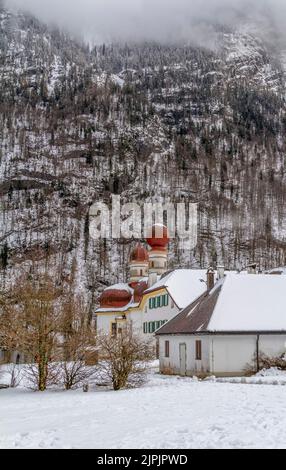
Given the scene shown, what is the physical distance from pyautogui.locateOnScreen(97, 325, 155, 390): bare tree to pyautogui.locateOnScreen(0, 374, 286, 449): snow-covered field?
211 centimetres

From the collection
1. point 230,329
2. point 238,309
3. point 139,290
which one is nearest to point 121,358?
point 230,329

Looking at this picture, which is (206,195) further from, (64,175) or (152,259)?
(152,259)

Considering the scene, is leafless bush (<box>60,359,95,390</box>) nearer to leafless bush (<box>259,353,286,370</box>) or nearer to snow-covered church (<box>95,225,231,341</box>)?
leafless bush (<box>259,353,286,370</box>)

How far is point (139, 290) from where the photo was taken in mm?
67312

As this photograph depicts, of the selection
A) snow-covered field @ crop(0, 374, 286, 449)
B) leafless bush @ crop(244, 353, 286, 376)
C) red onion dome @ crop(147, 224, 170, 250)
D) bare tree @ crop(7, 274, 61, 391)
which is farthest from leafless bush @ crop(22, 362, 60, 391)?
red onion dome @ crop(147, 224, 170, 250)

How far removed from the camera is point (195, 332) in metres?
32.0

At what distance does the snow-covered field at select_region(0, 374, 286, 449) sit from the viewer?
38.7 feet

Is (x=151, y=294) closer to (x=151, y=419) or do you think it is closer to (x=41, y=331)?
(x=41, y=331)

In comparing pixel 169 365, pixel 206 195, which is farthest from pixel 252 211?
pixel 169 365

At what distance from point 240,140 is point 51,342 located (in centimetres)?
17590

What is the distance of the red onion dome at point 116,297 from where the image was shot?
6844 centimetres

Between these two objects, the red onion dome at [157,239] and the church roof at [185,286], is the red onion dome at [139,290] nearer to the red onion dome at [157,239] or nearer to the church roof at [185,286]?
the red onion dome at [157,239]

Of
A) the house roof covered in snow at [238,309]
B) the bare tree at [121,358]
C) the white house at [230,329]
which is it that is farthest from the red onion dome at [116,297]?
the bare tree at [121,358]
